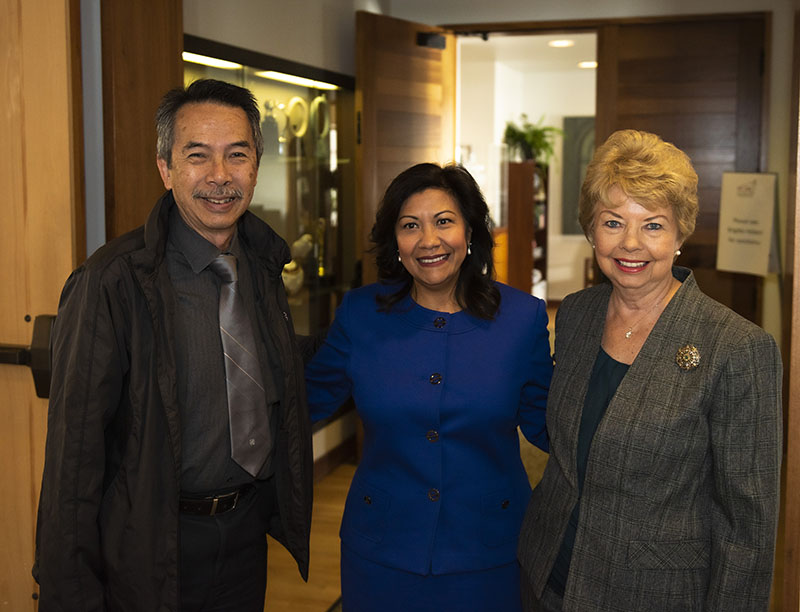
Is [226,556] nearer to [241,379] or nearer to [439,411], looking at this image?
[241,379]

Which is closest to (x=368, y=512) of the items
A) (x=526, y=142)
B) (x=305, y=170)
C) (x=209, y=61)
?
(x=209, y=61)

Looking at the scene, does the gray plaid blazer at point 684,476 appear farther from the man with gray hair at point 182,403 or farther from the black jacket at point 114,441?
the black jacket at point 114,441

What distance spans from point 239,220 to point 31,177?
2.44 ft

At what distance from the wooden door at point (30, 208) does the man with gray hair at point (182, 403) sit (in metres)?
0.62

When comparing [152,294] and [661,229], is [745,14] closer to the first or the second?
[661,229]

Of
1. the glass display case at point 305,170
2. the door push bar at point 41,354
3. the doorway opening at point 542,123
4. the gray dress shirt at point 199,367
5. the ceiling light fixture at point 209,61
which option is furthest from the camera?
the doorway opening at point 542,123

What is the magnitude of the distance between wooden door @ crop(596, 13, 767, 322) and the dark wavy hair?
3548mm

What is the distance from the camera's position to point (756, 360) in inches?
64.4

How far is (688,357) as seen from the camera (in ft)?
5.65

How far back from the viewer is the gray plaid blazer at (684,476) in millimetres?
1639

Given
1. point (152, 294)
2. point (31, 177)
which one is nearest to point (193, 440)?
point (152, 294)

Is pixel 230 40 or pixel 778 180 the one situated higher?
pixel 230 40

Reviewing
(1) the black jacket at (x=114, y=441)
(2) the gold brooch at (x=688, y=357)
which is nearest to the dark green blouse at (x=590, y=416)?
(2) the gold brooch at (x=688, y=357)

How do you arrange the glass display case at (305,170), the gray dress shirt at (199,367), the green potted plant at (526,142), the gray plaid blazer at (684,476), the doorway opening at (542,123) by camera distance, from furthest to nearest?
the green potted plant at (526,142) < the doorway opening at (542,123) < the glass display case at (305,170) < the gray dress shirt at (199,367) < the gray plaid blazer at (684,476)
